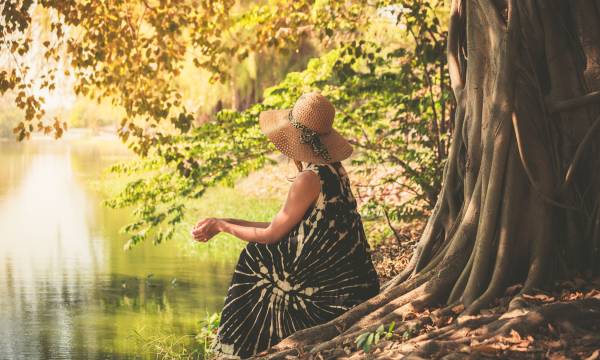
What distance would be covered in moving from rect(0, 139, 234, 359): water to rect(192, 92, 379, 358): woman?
2788mm

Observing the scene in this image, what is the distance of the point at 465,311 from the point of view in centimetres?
441

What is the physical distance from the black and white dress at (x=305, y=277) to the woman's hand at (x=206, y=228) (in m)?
0.21

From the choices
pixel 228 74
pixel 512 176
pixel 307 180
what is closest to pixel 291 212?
pixel 307 180

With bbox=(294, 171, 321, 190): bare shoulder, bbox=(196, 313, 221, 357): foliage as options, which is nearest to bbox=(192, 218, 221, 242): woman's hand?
bbox=(294, 171, 321, 190): bare shoulder

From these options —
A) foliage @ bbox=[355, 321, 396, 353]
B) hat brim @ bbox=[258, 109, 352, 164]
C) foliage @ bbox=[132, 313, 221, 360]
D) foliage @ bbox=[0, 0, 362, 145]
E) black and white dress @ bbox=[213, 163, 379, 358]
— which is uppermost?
foliage @ bbox=[0, 0, 362, 145]

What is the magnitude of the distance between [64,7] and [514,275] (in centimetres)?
518

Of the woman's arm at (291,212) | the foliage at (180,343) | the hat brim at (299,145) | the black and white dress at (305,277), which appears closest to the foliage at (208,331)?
the foliage at (180,343)

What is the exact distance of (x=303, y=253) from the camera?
4.80 m

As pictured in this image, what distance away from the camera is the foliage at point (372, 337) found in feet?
14.0

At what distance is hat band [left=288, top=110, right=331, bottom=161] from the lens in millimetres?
4824

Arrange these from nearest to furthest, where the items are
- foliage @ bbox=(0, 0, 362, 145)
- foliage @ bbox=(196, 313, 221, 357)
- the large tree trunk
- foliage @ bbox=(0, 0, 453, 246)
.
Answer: the large tree trunk, foliage @ bbox=(196, 313, 221, 357), foliage @ bbox=(0, 0, 362, 145), foliage @ bbox=(0, 0, 453, 246)

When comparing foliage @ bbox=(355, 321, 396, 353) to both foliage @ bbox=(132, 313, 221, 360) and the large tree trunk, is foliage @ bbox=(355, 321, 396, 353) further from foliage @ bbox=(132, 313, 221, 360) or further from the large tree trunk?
foliage @ bbox=(132, 313, 221, 360)

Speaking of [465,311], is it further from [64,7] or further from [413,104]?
[64,7]

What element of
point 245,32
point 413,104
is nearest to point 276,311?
point 413,104
